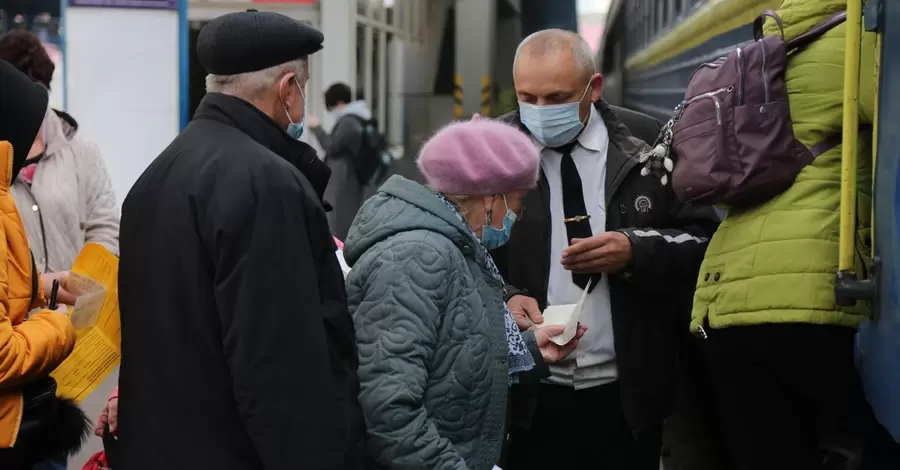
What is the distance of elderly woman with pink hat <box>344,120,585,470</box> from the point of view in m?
2.00

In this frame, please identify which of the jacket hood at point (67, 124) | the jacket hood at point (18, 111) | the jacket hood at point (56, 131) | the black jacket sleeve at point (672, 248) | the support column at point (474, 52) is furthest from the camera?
the support column at point (474, 52)

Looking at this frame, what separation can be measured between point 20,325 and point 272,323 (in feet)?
1.78

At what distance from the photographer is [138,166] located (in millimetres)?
5699

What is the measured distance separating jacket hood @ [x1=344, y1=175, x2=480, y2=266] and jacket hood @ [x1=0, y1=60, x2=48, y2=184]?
68 cm

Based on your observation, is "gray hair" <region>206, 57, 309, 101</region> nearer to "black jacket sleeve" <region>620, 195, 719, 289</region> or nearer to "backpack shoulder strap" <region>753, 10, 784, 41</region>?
"backpack shoulder strap" <region>753, 10, 784, 41</region>

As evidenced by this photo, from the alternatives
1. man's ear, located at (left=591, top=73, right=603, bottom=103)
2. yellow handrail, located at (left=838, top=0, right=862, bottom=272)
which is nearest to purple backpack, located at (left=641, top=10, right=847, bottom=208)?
yellow handrail, located at (left=838, top=0, right=862, bottom=272)

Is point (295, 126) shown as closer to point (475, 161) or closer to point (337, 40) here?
point (475, 161)

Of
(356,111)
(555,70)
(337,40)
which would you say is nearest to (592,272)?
(555,70)

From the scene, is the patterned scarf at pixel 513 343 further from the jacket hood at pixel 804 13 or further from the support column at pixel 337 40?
the support column at pixel 337 40

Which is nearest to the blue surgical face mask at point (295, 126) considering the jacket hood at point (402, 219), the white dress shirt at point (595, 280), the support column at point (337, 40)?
the jacket hood at point (402, 219)

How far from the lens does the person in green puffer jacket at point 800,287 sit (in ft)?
6.16

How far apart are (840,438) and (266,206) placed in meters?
1.25

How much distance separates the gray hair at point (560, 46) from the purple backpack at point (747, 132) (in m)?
0.82

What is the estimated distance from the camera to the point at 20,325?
2.04 m
